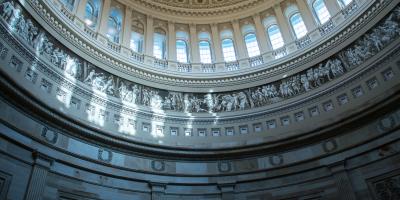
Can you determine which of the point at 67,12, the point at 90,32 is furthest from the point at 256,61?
the point at 67,12

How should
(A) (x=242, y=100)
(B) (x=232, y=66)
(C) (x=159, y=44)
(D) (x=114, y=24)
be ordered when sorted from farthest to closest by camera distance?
1. (C) (x=159, y=44)
2. (B) (x=232, y=66)
3. (D) (x=114, y=24)
4. (A) (x=242, y=100)

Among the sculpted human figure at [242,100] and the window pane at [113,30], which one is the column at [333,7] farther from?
the window pane at [113,30]

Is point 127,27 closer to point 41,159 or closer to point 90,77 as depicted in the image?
point 90,77

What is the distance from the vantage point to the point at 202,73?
24.5 m

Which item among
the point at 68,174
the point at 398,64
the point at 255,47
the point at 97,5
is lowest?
the point at 68,174

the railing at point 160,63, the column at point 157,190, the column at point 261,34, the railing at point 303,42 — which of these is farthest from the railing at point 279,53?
the column at point 157,190

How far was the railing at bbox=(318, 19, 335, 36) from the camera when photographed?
22.1 metres

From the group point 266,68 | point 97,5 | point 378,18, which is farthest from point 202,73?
point 378,18

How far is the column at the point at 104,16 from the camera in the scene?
22906 mm

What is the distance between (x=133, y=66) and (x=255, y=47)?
907 centimetres

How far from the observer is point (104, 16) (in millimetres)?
23656

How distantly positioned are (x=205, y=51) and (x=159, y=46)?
339 cm

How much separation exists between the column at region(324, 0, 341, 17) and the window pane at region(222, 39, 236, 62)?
703 cm

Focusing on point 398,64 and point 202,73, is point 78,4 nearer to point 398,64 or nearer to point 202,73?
point 202,73
